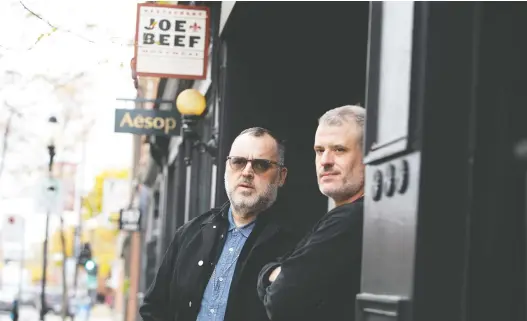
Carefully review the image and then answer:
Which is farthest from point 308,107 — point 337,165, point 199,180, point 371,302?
point 371,302

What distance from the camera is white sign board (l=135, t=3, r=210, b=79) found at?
10.7 m

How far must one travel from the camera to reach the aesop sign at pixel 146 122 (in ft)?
47.5

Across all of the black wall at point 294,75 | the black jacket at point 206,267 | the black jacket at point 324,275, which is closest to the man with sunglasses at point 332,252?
the black jacket at point 324,275

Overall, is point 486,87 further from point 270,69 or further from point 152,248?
point 152,248

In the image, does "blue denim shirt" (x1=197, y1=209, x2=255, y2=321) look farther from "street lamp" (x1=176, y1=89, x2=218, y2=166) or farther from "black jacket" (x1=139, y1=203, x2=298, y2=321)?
"street lamp" (x1=176, y1=89, x2=218, y2=166)

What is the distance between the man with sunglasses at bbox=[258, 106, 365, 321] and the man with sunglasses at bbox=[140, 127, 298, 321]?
0.70m

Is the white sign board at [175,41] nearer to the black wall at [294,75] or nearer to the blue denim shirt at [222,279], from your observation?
the black wall at [294,75]

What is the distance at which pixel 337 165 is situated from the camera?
4.40 meters

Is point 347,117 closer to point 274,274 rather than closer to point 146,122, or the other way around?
point 274,274

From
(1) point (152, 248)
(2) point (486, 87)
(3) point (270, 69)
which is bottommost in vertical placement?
(1) point (152, 248)

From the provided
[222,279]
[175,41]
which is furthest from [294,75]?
[222,279]

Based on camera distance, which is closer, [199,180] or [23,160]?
[199,180]

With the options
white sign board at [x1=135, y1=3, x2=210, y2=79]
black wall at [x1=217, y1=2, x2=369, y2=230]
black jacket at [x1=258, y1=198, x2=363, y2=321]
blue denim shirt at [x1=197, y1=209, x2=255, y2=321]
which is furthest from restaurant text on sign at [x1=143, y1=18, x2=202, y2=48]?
black jacket at [x1=258, y1=198, x2=363, y2=321]

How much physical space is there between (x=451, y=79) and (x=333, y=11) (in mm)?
5607
